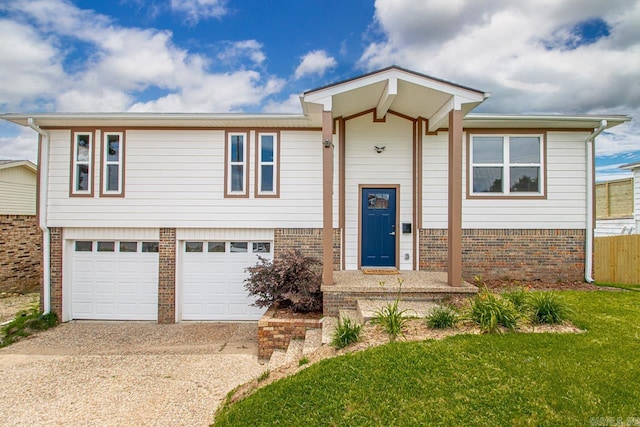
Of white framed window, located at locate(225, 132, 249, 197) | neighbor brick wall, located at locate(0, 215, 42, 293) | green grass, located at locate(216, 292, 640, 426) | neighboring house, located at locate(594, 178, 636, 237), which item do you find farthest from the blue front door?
neighboring house, located at locate(594, 178, 636, 237)

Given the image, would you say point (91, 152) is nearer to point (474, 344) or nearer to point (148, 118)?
point (148, 118)

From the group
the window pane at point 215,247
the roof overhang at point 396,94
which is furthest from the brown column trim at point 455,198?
the window pane at point 215,247

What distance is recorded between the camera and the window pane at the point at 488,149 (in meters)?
8.01

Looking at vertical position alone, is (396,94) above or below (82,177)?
above

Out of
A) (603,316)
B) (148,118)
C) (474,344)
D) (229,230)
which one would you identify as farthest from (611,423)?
(148,118)

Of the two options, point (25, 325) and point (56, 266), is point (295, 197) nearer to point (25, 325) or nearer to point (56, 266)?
point (56, 266)

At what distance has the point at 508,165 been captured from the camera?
7.95m

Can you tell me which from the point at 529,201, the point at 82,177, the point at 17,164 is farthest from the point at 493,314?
the point at 17,164

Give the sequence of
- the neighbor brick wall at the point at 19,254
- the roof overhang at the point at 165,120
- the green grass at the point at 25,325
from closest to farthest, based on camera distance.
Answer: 1. the green grass at the point at 25,325
2. the roof overhang at the point at 165,120
3. the neighbor brick wall at the point at 19,254

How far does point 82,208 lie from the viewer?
807 centimetres

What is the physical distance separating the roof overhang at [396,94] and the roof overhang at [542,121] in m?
1.10

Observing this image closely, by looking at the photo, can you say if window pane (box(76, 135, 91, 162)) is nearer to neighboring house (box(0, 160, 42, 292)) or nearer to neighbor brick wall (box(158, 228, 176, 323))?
neighbor brick wall (box(158, 228, 176, 323))

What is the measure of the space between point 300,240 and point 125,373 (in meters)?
4.28

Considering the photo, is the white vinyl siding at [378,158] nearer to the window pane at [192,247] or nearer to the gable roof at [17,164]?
the window pane at [192,247]
